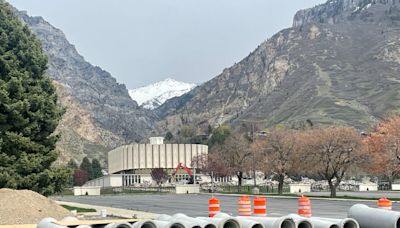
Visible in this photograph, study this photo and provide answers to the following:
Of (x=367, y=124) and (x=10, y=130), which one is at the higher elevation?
(x=367, y=124)

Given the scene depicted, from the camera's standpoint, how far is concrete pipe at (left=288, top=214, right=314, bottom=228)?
9.85m

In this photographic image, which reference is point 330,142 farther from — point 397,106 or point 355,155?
point 397,106

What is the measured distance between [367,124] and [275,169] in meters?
117

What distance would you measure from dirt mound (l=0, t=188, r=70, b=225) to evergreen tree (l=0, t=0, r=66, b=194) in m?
3.92

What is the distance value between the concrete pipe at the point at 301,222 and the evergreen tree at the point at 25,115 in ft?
69.4

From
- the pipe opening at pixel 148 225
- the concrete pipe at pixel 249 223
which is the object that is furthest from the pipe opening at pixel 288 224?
the pipe opening at pixel 148 225

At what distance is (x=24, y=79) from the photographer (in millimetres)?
30297

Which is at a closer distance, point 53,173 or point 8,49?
point 53,173

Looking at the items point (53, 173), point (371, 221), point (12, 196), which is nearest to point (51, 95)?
point (53, 173)

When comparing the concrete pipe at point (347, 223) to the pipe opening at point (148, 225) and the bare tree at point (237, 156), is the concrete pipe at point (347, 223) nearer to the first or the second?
the pipe opening at point (148, 225)

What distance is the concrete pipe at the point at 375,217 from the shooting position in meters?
10.4

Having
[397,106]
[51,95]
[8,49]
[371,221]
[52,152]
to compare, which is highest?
[397,106]

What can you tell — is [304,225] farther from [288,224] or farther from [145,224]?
[145,224]

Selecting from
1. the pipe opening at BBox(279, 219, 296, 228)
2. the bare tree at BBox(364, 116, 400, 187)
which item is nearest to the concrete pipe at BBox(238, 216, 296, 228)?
the pipe opening at BBox(279, 219, 296, 228)
